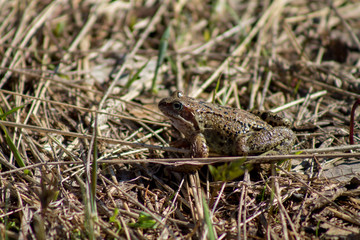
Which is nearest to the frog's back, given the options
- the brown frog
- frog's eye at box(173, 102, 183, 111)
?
the brown frog

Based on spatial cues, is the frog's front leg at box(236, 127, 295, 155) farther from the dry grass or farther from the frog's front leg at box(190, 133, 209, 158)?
the frog's front leg at box(190, 133, 209, 158)

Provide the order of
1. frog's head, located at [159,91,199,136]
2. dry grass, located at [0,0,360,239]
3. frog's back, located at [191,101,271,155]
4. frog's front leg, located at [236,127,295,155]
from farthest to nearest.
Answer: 1. frog's head, located at [159,91,199,136]
2. frog's back, located at [191,101,271,155]
3. frog's front leg, located at [236,127,295,155]
4. dry grass, located at [0,0,360,239]

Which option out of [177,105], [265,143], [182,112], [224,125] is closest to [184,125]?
[182,112]

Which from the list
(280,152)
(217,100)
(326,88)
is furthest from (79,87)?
(326,88)

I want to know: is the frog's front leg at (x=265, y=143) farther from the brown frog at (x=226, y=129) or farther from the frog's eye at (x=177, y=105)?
the frog's eye at (x=177, y=105)

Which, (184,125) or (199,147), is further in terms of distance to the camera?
(184,125)

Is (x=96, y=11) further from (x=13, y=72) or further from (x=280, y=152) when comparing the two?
(x=280, y=152)

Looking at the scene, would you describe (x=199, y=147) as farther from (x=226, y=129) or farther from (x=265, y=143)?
(x=265, y=143)
